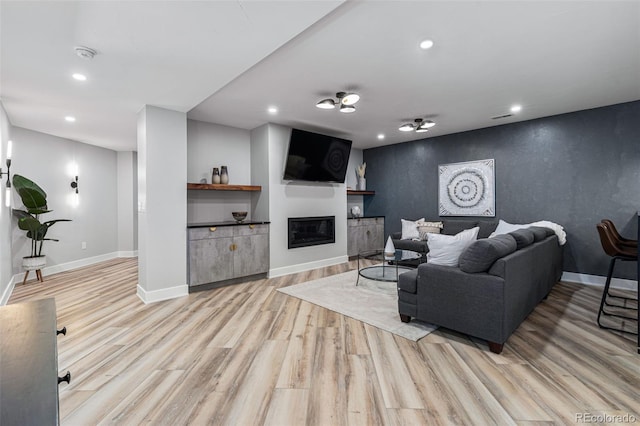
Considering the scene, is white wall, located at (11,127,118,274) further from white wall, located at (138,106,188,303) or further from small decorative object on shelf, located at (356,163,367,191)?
small decorative object on shelf, located at (356,163,367,191)

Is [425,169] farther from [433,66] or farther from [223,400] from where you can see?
[223,400]

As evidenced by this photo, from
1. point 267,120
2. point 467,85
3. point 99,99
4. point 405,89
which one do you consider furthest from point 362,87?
point 99,99

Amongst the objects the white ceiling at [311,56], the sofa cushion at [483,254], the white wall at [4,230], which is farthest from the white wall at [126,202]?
the sofa cushion at [483,254]

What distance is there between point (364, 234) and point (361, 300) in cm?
300

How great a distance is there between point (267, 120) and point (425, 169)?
11.2ft

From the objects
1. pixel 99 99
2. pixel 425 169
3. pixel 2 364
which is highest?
pixel 99 99

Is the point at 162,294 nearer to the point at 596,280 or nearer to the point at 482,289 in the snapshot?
the point at 482,289

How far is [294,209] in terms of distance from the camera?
5219 millimetres

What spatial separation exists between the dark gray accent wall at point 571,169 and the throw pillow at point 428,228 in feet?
3.33

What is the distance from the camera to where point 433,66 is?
2891mm

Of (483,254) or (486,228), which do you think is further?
(486,228)

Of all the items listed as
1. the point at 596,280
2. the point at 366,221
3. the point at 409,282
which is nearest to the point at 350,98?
the point at 409,282

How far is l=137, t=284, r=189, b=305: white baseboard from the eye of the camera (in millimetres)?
3631

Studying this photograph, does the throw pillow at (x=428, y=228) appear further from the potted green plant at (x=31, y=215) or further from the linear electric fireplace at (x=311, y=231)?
the potted green plant at (x=31, y=215)
